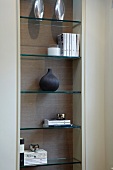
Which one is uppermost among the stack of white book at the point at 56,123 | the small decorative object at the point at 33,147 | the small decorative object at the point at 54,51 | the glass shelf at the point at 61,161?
the small decorative object at the point at 54,51

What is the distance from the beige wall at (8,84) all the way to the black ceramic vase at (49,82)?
1.06ft

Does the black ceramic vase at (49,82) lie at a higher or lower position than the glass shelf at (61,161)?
higher

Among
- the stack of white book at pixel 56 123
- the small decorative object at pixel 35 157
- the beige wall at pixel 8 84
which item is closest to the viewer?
the beige wall at pixel 8 84

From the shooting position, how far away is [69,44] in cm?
333

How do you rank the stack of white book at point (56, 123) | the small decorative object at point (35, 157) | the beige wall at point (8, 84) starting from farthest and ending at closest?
the stack of white book at point (56, 123) < the small decorative object at point (35, 157) < the beige wall at point (8, 84)

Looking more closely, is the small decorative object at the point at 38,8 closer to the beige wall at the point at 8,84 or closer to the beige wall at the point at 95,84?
the beige wall at the point at 8,84

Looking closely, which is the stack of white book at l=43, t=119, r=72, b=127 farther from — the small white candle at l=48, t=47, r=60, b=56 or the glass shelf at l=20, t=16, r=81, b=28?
the glass shelf at l=20, t=16, r=81, b=28

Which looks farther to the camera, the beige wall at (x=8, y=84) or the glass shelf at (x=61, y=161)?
the glass shelf at (x=61, y=161)

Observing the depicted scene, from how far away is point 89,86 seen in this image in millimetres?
3348

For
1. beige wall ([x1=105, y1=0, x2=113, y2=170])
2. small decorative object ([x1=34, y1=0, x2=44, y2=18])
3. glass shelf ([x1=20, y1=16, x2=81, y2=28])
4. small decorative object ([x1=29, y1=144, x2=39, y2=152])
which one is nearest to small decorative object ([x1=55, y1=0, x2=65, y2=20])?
glass shelf ([x1=20, y1=16, x2=81, y2=28])

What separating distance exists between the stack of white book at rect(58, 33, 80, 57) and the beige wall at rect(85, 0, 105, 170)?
116mm

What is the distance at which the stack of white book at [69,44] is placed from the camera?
3.32 metres

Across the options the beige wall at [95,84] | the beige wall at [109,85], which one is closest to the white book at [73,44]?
the beige wall at [95,84]

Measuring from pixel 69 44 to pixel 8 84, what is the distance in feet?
2.57
